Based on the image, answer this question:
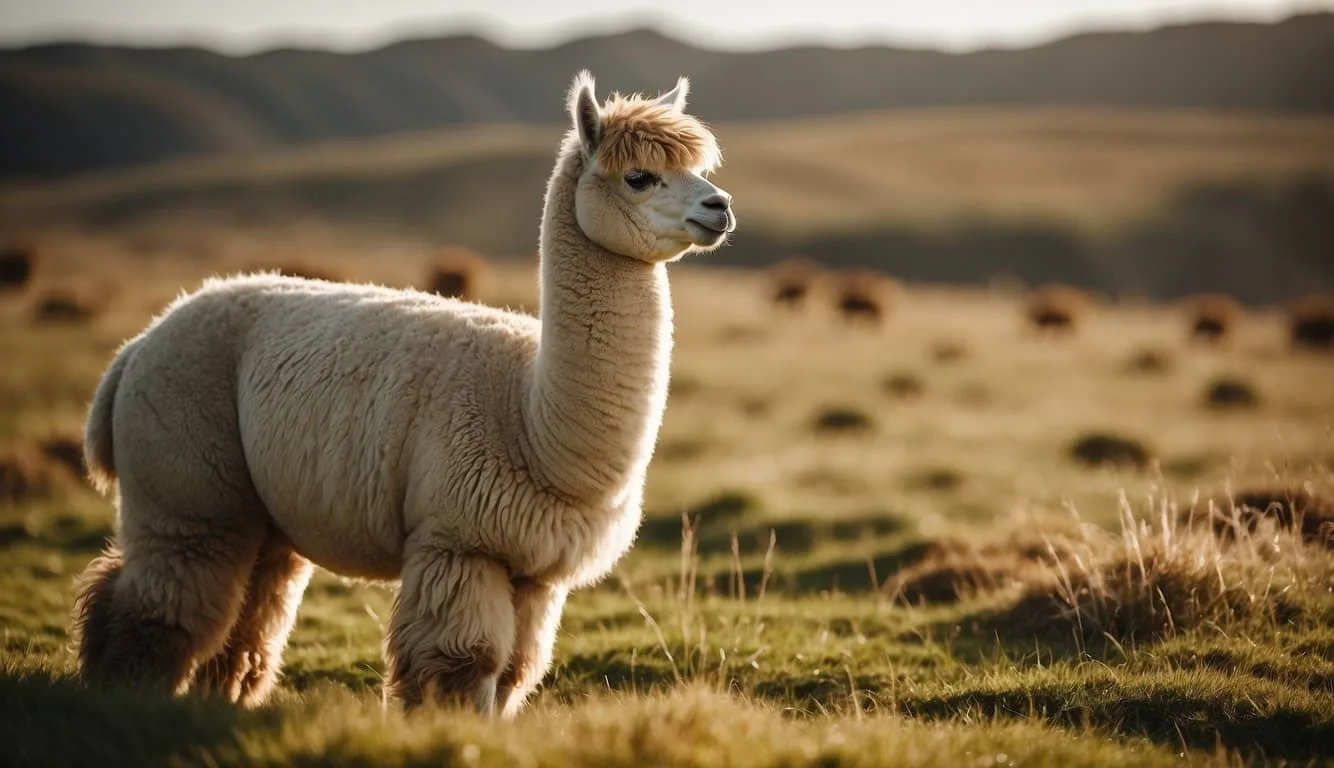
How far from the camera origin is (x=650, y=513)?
35.6ft

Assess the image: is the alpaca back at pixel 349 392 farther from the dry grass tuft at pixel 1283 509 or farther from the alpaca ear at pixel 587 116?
the dry grass tuft at pixel 1283 509

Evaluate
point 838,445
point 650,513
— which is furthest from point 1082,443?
point 650,513

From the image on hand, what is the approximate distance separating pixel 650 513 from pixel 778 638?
490 cm

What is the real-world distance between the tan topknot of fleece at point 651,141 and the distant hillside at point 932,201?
2109 inches

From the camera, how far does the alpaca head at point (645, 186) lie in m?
4.40

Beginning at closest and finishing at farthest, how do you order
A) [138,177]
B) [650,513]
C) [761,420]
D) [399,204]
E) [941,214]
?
1. [650,513]
2. [761,420]
3. [941,214]
4. [399,204]
5. [138,177]

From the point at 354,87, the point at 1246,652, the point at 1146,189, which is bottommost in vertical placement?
the point at 1246,652

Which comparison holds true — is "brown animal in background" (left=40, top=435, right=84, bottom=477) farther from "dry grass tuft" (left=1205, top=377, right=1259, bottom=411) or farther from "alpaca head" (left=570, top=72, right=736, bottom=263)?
"dry grass tuft" (left=1205, top=377, right=1259, bottom=411)

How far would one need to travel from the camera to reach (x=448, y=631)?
166 inches

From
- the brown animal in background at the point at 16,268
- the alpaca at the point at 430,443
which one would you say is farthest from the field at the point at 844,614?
the brown animal in background at the point at 16,268

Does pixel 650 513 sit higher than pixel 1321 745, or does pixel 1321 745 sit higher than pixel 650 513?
pixel 1321 745

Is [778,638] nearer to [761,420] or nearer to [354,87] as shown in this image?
[761,420]

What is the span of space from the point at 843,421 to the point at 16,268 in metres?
17.5

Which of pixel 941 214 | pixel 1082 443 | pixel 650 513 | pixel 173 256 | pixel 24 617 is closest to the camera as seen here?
pixel 24 617
